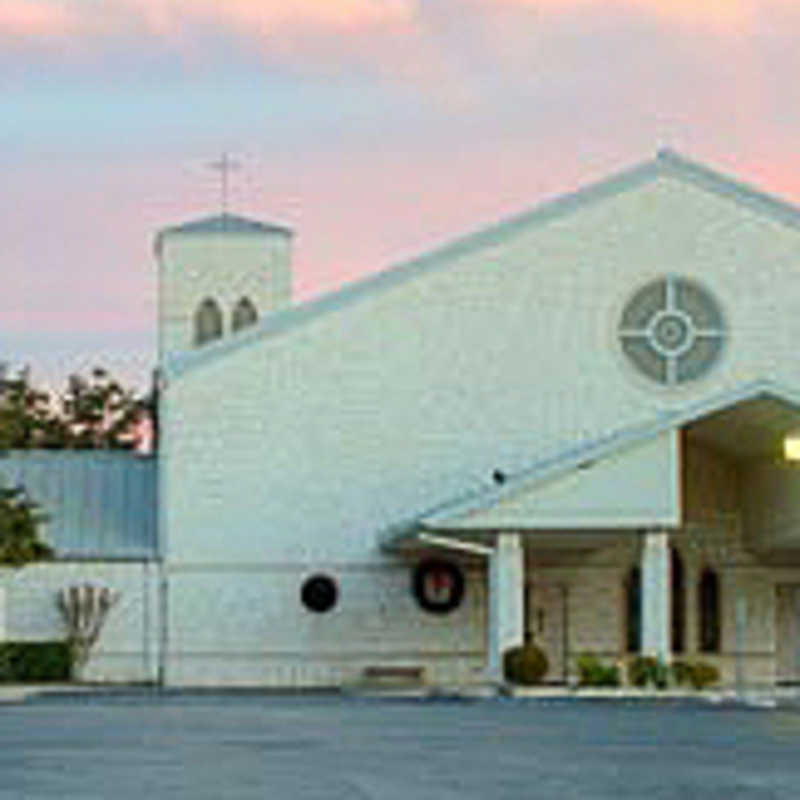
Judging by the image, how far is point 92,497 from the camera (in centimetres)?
5103

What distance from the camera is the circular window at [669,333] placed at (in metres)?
48.9

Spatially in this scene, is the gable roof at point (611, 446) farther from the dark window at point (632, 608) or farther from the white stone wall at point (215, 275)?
the white stone wall at point (215, 275)

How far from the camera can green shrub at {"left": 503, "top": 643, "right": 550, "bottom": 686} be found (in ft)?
138

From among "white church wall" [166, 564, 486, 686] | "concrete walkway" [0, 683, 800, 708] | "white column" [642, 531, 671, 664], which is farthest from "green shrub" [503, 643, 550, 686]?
"white church wall" [166, 564, 486, 686]

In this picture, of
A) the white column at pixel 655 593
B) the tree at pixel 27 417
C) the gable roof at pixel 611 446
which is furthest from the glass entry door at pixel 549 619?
the tree at pixel 27 417

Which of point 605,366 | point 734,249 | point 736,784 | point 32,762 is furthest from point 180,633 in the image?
point 736,784

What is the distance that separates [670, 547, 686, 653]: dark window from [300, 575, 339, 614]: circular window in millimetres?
6326

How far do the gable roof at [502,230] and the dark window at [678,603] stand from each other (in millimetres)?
6604

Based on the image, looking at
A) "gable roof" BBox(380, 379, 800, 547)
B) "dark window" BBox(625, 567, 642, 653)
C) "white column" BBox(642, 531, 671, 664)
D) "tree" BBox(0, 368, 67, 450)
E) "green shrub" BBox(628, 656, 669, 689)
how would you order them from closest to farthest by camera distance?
"green shrub" BBox(628, 656, 669, 689), "gable roof" BBox(380, 379, 800, 547), "white column" BBox(642, 531, 671, 664), "dark window" BBox(625, 567, 642, 653), "tree" BBox(0, 368, 67, 450)

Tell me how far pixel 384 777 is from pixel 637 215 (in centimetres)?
2851

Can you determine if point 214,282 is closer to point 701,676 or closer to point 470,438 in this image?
point 470,438

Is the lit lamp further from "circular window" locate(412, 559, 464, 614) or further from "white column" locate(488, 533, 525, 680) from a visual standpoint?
"circular window" locate(412, 559, 464, 614)

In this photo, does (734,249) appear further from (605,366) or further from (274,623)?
(274,623)

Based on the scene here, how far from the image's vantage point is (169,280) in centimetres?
5756
